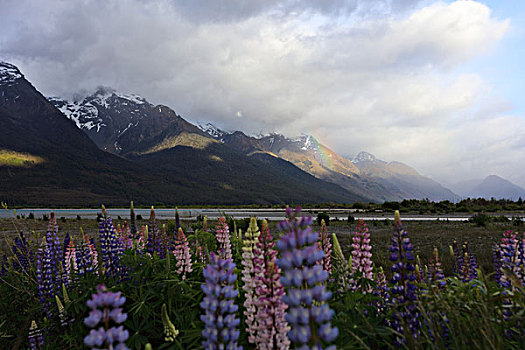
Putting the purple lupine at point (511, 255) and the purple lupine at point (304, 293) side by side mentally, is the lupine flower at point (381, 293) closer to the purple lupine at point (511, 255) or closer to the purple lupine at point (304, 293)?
the purple lupine at point (511, 255)

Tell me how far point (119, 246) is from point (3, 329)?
206 centimetres

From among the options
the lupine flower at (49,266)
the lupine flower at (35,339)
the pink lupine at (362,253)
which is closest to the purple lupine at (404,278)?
the pink lupine at (362,253)

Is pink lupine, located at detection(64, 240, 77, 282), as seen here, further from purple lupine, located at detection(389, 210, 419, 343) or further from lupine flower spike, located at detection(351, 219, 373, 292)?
purple lupine, located at detection(389, 210, 419, 343)

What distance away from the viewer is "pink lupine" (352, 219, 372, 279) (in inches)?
152

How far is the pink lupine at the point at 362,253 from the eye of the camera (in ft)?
12.7

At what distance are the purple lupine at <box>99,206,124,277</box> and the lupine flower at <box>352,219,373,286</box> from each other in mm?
3625

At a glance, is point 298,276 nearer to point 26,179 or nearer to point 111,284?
point 111,284

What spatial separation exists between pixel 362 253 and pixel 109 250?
156 inches

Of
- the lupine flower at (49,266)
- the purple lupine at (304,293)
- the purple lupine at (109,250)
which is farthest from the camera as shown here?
the lupine flower at (49,266)

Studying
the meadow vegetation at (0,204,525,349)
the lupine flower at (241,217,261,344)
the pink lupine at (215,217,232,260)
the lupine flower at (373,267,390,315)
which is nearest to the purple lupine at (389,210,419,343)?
the meadow vegetation at (0,204,525,349)

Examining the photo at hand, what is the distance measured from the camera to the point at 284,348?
1.98 meters

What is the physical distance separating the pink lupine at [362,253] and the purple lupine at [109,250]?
3.63 meters

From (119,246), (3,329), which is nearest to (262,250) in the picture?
(119,246)

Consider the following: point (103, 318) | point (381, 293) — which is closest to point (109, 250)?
point (103, 318)
